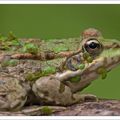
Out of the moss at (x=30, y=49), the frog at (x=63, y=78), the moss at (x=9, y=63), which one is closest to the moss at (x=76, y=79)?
the frog at (x=63, y=78)

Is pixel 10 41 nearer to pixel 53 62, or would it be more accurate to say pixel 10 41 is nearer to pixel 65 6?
pixel 53 62

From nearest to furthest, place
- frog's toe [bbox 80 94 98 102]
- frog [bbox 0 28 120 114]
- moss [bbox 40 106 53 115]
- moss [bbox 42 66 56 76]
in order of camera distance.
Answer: moss [bbox 40 106 53 115] < frog [bbox 0 28 120 114] < moss [bbox 42 66 56 76] < frog's toe [bbox 80 94 98 102]

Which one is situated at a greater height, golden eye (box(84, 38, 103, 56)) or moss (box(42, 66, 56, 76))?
golden eye (box(84, 38, 103, 56))

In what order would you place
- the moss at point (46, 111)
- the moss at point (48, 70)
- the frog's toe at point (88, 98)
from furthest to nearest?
1. the frog's toe at point (88, 98)
2. the moss at point (48, 70)
3. the moss at point (46, 111)

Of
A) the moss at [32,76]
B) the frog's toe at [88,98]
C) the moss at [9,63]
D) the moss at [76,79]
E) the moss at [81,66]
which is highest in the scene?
the moss at [9,63]

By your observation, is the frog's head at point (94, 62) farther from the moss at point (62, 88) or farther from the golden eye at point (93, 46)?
the moss at point (62, 88)

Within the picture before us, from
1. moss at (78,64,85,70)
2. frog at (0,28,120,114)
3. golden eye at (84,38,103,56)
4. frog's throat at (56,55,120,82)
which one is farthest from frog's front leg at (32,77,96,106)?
golden eye at (84,38,103,56)

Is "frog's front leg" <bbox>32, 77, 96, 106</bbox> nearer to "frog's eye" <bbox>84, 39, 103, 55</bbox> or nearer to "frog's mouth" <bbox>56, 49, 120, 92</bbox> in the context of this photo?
"frog's mouth" <bbox>56, 49, 120, 92</bbox>
